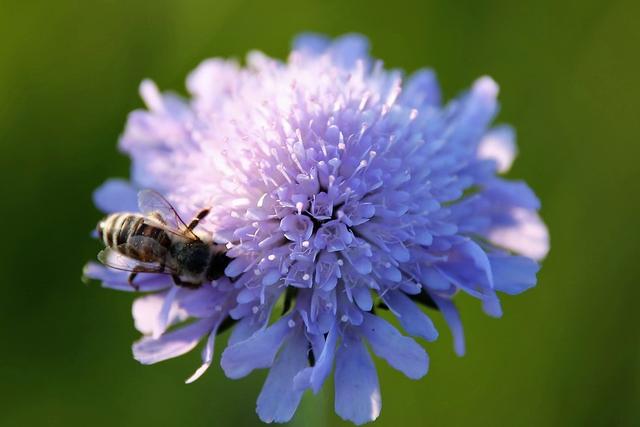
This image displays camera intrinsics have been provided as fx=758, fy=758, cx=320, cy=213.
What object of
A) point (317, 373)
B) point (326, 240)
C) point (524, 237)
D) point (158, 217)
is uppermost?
point (524, 237)

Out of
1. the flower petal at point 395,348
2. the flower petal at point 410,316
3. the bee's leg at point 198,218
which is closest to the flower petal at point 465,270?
the flower petal at point 410,316

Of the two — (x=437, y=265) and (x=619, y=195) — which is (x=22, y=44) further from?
(x=619, y=195)

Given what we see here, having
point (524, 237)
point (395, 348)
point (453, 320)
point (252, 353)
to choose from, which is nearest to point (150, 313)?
point (252, 353)

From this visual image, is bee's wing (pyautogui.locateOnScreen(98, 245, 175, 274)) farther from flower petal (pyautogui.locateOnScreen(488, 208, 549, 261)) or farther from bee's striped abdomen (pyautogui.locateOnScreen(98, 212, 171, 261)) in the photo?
flower petal (pyautogui.locateOnScreen(488, 208, 549, 261))

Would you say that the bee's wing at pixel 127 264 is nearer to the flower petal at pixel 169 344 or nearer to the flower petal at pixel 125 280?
the flower petal at pixel 125 280

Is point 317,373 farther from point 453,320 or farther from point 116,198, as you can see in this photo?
point 116,198
